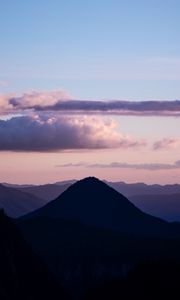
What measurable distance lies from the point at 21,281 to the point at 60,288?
1157 centimetres

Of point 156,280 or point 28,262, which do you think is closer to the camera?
point 156,280

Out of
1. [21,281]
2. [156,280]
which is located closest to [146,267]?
[156,280]

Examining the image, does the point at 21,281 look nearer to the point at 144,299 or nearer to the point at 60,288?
the point at 60,288

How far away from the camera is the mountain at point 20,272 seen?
181875 mm

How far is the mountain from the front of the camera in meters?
182

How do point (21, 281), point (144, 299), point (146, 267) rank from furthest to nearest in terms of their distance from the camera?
point (21, 281) < point (146, 267) < point (144, 299)

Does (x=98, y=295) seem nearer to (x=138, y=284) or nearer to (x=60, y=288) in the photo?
(x=138, y=284)

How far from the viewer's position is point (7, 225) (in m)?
195

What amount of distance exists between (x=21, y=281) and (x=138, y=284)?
302 ft

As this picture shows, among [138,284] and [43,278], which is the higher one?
[138,284]

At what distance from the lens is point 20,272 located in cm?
19150

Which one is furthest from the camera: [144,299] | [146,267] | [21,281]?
[21,281]

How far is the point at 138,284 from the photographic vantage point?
100 meters

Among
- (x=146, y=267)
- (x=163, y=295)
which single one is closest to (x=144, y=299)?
(x=163, y=295)
